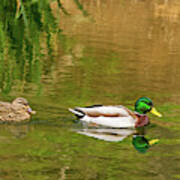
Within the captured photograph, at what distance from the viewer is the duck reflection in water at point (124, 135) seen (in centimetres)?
795

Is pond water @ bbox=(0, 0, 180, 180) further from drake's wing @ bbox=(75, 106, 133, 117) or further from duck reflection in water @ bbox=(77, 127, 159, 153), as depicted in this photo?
drake's wing @ bbox=(75, 106, 133, 117)

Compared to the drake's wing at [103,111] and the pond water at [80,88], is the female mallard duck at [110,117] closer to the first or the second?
the drake's wing at [103,111]

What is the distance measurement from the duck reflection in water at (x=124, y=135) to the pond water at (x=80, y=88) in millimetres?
76

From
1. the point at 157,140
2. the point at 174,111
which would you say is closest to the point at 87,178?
the point at 157,140

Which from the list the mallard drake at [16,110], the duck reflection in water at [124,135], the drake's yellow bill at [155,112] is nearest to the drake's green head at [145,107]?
the drake's yellow bill at [155,112]

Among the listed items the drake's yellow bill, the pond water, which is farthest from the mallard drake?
the drake's yellow bill

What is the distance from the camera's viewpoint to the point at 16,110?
8.23 m

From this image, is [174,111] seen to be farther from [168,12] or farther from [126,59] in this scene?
[168,12]

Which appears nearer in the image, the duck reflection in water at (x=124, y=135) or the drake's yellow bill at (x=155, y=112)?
the duck reflection in water at (x=124, y=135)

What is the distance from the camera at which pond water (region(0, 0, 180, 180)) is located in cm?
691

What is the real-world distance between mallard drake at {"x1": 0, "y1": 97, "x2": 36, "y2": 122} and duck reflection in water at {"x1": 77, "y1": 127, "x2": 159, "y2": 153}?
2.49 ft

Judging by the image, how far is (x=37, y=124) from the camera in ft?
27.5

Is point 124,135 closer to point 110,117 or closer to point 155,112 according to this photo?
point 110,117

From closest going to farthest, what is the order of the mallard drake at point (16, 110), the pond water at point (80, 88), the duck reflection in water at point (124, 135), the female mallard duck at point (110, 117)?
the pond water at point (80, 88) → the duck reflection in water at point (124, 135) → the mallard drake at point (16, 110) → the female mallard duck at point (110, 117)
